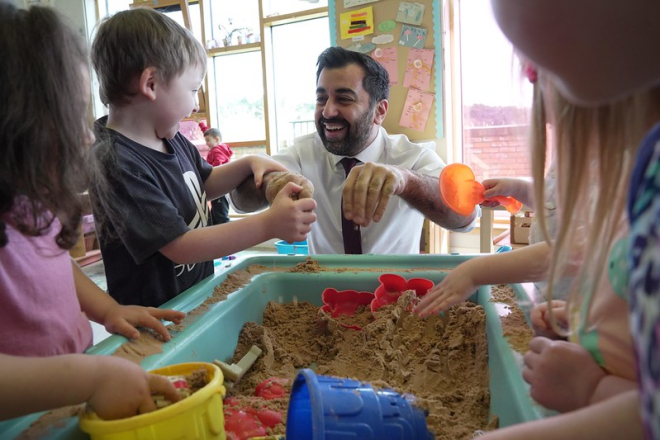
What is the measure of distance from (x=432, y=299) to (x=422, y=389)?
14 centimetres

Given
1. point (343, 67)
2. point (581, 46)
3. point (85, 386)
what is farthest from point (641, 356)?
point (343, 67)

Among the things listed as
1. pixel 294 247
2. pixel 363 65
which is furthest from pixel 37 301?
pixel 294 247

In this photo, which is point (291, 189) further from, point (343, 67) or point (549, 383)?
point (343, 67)

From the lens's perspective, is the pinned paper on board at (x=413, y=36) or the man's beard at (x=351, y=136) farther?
the pinned paper on board at (x=413, y=36)

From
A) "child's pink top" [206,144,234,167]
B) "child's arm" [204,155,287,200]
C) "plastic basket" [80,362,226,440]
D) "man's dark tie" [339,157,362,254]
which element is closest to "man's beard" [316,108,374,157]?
"man's dark tie" [339,157,362,254]

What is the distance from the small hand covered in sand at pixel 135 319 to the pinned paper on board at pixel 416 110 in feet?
7.23

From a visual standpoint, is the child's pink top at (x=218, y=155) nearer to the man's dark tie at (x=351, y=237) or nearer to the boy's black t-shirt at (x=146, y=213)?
the man's dark tie at (x=351, y=237)

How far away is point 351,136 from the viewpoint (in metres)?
1.54

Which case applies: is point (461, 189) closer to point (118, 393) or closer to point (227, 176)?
point (227, 176)

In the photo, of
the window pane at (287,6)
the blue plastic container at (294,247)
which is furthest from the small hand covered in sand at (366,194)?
the window pane at (287,6)

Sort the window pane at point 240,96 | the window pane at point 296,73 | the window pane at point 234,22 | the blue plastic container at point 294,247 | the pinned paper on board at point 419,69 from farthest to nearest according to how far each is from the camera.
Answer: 1. the window pane at point 240,96
2. the window pane at point 234,22
3. the window pane at point 296,73
4. the pinned paper on board at point 419,69
5. the blue plastic container at point 294,247

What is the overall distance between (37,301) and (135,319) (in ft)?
0.44

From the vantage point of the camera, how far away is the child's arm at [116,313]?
0.62 m

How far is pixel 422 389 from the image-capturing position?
2.02 ft
